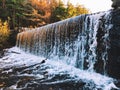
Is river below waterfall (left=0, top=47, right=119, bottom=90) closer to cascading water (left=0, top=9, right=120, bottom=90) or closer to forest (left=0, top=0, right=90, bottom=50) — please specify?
cascading water (left=0, top=9, right=120, bottom=90)

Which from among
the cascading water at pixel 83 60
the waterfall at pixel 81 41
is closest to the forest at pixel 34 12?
the waterfall at pixel 81 41

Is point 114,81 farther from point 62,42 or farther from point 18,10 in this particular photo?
point 18,10

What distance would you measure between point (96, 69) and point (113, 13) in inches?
77.2

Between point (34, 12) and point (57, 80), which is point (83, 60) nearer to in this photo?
point (57, 80)

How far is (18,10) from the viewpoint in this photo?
28375mm

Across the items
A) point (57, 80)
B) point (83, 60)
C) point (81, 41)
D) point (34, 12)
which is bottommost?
point (57, 80)

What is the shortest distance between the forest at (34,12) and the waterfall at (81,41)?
12423mm

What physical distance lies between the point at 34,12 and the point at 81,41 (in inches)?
729

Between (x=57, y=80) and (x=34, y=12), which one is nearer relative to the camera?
(x=57, y=80)

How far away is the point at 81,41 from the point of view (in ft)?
30.4

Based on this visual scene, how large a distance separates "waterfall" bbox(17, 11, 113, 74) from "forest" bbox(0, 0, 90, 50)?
12.4 m

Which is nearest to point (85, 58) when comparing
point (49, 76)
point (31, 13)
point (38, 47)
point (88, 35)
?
point (88, 35)

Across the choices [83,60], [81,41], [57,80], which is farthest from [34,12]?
[57,80]

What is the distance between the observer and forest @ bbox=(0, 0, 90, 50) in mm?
25706
